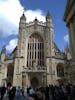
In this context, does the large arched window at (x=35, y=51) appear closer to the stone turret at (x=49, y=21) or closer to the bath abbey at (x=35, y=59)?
the bath abbey at (x=35, y=59)

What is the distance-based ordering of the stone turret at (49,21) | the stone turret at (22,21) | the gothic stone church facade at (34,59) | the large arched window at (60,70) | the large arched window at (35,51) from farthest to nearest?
the stone turret at (22,21)
the stone turret at (49,21)
the large arched window at (35,51)
the large arched window at (60,70)
the gothic stone church facade at (34,59)

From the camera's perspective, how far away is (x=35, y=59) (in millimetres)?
38219

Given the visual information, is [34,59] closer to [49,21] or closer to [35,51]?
[35,51]

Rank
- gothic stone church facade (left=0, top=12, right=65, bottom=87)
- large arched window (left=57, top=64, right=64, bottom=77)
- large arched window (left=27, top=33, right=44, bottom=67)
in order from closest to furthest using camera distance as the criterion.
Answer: gothic stone church facade (left=0, top=12, right=65, bottom=87) → large arched window (left=57, top=64, right=64, bottom=77) → large arched window (left=27, top=33, right=44, bottom=67)

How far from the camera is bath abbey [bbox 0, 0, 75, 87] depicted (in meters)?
35.4

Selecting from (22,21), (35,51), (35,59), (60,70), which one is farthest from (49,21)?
(60,70)

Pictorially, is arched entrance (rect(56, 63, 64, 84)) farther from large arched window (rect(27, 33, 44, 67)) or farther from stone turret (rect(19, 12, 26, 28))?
stone turret (rect(19, 12, 26, 28))

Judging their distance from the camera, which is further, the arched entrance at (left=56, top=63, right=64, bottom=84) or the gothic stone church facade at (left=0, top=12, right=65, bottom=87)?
the arched entrance at (left=56, top=63, right=64, bottom=84)

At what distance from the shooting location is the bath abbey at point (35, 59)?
35.4m

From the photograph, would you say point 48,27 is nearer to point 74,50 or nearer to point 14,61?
point 14,61

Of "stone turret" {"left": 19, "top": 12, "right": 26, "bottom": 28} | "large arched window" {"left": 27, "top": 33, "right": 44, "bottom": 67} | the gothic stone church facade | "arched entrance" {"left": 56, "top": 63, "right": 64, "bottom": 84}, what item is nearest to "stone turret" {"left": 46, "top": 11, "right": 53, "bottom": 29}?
the gothic stone church facade

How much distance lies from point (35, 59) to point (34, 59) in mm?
428

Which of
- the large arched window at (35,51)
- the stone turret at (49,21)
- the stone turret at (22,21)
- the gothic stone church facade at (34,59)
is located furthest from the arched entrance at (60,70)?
the stone turret at (22,21)

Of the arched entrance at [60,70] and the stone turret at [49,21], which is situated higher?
the stone turret at [49,21]
